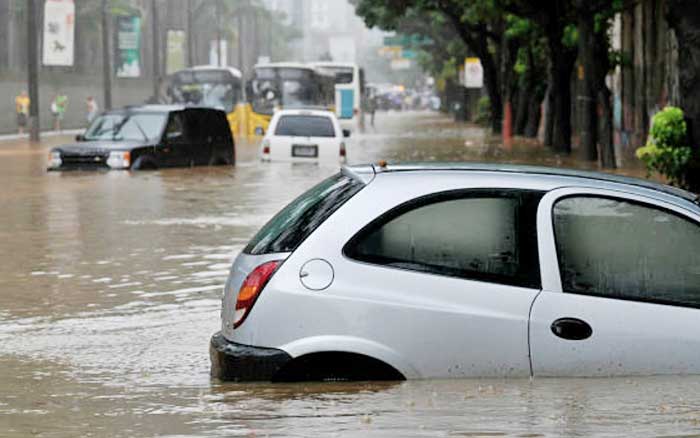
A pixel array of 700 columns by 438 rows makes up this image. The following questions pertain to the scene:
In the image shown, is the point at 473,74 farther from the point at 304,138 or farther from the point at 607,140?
the point at 607,140

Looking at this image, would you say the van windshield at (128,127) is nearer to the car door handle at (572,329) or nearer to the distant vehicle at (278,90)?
the car door handle at (572,329)

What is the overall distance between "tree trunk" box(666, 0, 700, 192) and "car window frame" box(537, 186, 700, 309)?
16771mm

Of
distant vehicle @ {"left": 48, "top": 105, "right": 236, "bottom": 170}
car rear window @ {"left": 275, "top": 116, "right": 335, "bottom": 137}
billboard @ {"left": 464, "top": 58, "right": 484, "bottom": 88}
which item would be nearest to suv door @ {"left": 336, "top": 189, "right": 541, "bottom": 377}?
distant vehicle @ {"left": 48, "top": 105, "right": 236, "bottom": 170}

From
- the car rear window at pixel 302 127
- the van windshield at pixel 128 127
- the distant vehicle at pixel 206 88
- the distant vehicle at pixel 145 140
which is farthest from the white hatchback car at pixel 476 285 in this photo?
the distant vehicle at pixel 206 88

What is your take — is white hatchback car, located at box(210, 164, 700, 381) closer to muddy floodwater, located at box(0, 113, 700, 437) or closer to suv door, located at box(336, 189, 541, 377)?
suv door, located at box(336, 189, 541, 377)

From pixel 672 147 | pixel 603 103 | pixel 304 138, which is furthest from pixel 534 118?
pixel 672 147

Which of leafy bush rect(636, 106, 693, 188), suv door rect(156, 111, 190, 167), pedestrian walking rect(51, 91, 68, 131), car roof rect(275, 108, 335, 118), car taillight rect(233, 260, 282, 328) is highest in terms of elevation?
car taillight rect(233, 260, 282, 328)

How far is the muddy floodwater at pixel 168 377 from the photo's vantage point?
24.2ft

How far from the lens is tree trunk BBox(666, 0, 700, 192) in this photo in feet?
79.5

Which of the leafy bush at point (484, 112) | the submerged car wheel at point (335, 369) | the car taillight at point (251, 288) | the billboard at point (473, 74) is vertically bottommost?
the leafy bush at point (484, 112)

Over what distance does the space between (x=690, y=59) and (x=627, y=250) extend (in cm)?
1704

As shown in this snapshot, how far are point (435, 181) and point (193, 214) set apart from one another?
1629 cm

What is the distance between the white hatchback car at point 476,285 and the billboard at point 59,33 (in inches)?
2358

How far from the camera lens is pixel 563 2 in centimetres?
4181
